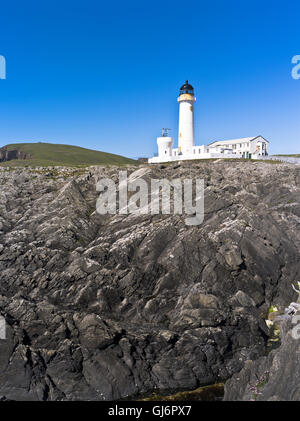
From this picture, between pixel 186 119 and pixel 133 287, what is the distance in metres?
60.6

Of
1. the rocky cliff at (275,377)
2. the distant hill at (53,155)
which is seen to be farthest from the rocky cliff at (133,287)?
the distant hill at (53,155)

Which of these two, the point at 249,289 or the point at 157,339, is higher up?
the point at 249,289

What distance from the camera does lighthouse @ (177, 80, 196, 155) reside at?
301 ft

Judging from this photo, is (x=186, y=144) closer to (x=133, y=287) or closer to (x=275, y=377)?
(x=133, y=287)

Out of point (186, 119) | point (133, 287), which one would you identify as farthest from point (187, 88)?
point (133, 287)

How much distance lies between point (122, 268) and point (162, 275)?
4974 mm

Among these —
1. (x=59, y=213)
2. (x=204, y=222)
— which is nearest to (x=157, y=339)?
(x=204, y=222)

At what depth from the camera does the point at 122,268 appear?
43.7 meters

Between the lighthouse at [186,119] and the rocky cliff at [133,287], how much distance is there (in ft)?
93.0

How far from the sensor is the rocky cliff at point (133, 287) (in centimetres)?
3167

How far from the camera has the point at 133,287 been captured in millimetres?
41969

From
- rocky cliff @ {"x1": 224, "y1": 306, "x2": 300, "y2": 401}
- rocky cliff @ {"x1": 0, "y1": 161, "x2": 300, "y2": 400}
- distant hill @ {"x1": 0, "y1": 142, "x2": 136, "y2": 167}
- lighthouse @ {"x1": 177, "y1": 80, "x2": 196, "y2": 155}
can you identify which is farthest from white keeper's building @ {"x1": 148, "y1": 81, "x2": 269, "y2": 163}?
distant hill @ {"x1": 0, "y1": 142, "x2": 136, "y2": 167}

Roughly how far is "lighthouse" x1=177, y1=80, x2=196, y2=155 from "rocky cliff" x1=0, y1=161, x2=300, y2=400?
28355mm

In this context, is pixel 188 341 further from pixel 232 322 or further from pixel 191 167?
pixel 191 167
